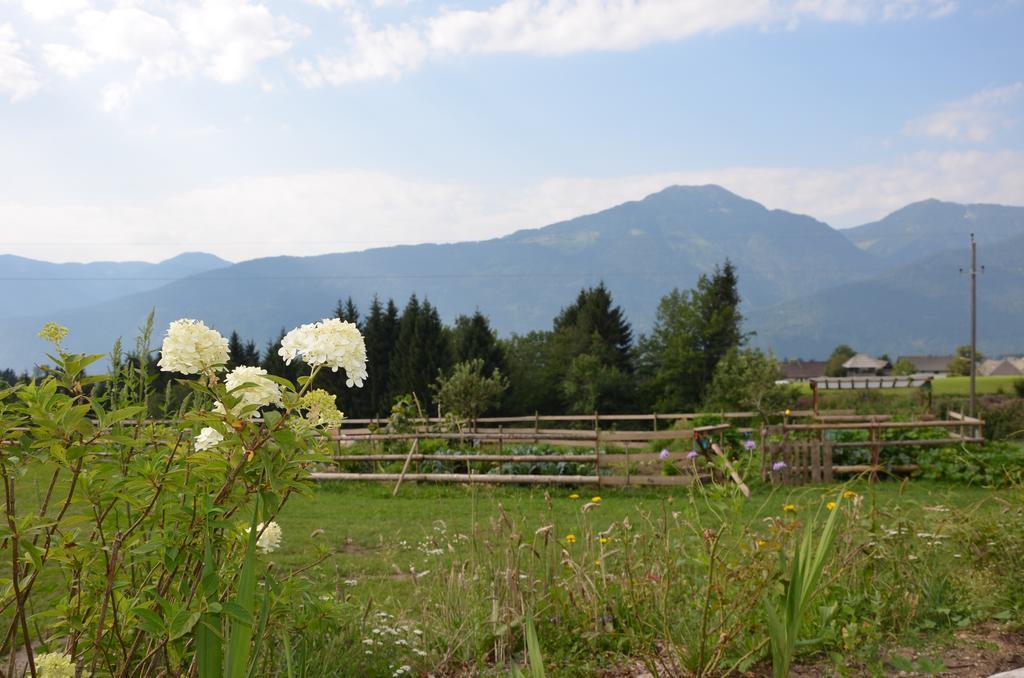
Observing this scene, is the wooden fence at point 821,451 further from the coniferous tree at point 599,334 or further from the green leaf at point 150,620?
the coniferous tree at point 599,334

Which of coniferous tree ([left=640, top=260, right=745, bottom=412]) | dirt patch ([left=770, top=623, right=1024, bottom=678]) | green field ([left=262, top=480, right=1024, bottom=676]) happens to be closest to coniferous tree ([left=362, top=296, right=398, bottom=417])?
coniferous tree ([left=640, top=260, right=745, bottom=412])

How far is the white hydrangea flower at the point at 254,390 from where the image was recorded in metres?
1.95

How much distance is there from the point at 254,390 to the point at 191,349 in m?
0.25

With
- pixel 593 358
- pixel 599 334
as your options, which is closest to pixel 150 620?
pixel 593 358

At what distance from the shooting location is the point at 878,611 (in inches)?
133

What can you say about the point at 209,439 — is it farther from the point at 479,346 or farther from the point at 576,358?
the point at 479,346

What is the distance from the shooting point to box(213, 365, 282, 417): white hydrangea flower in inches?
76.8

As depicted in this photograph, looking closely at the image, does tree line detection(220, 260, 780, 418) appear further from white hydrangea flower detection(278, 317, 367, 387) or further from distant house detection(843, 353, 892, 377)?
distant house detection(843, 353, 892, 377)

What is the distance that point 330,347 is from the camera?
202cm

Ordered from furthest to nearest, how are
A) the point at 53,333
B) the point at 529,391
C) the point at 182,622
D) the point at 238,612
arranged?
the point at 529,391, the point at 53,333, the point at 182,622, the point at 238,612

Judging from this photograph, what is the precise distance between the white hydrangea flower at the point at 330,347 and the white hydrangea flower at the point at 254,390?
0.28ft

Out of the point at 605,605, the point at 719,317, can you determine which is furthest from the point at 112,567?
the point at 719,317

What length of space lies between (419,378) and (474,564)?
35.0 metres

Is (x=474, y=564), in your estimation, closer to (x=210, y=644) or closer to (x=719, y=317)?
(x=210, y=644)
